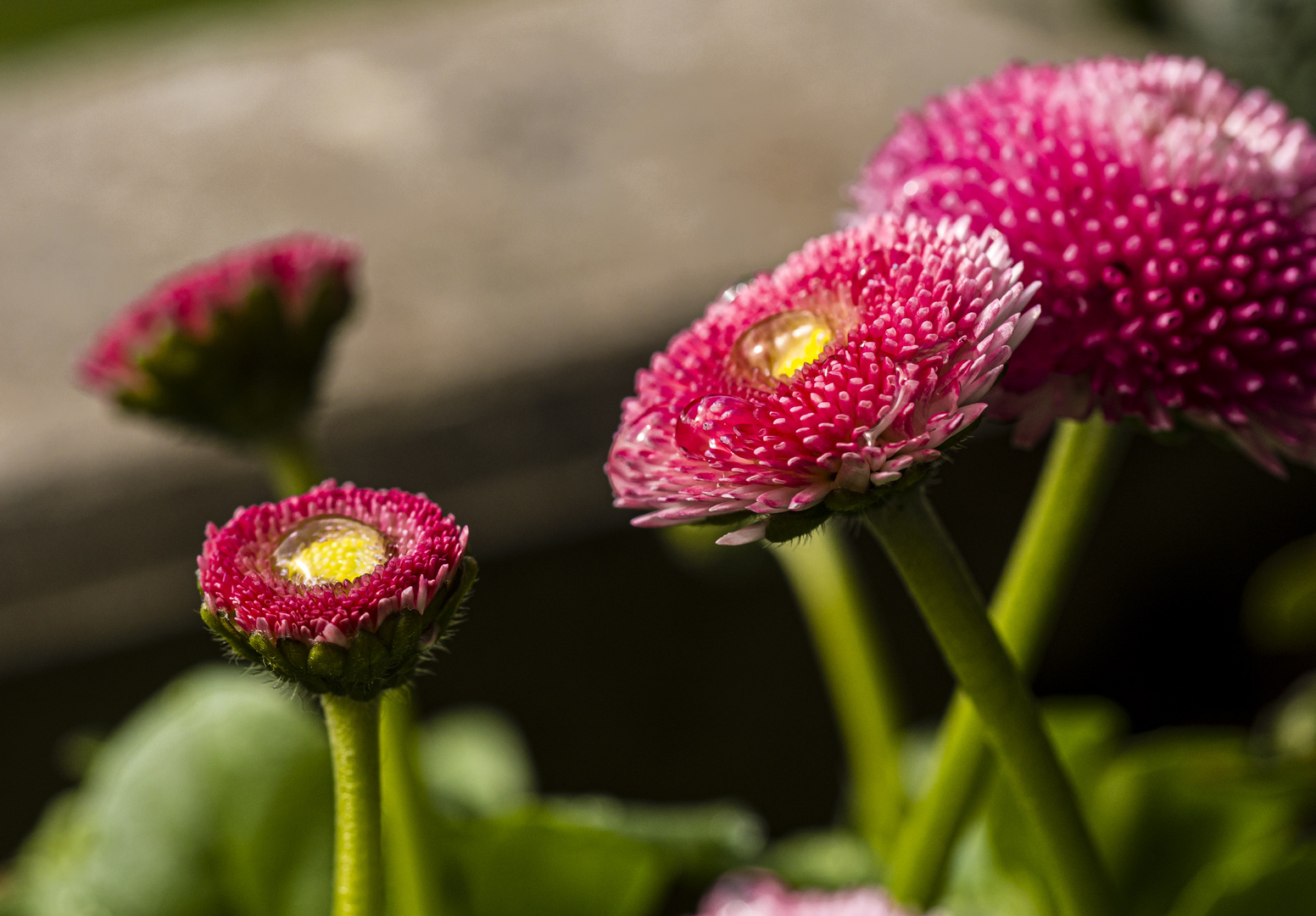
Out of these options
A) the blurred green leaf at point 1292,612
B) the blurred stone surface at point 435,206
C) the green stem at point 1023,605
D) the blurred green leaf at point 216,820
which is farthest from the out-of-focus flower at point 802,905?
the blurred stone surface at point 435,206

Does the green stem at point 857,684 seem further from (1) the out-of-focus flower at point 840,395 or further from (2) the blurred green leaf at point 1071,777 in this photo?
(1) the out-of-focus flower at point 840,395

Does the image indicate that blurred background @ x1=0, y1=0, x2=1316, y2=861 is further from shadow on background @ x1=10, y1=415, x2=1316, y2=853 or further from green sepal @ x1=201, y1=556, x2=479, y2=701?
green sepal @ x1=201, y1=556, x2=479, y2=701

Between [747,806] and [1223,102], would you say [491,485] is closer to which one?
[747,806]

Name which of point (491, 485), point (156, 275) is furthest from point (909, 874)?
point (156, 275)

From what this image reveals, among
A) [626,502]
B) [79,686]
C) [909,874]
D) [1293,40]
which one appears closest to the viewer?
[626,502]

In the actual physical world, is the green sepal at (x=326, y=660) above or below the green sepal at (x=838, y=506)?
below

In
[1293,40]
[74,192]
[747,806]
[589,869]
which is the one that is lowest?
[747,806]

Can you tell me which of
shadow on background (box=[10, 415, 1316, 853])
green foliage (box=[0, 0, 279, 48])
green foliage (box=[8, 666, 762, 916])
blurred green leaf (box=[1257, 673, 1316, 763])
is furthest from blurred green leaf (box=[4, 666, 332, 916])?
green foliage (box=[0, 0, 279, 48])
